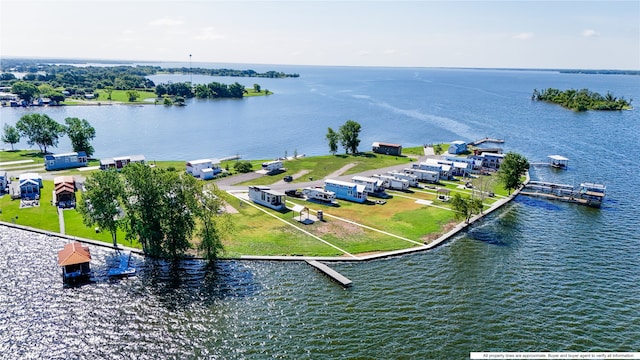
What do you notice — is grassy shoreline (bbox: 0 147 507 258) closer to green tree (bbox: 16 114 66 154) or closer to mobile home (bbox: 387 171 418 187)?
mobile home (bbox: 387 171 418 187)

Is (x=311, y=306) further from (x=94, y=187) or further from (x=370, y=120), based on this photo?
(x=370, y=120)

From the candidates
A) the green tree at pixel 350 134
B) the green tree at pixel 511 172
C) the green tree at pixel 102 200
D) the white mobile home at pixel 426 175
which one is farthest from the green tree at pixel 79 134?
the green tree at pixel 511 172

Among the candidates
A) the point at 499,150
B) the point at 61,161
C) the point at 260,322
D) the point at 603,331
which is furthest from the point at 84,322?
the point at 499,150

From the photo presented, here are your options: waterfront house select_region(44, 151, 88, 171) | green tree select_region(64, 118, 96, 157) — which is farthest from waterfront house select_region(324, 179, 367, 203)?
green tree select_region(64, 118, 96, 157)

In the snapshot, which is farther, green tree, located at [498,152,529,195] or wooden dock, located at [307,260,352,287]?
green tree, located at [498,152,529,195]

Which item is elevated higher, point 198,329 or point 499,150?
point 499,150

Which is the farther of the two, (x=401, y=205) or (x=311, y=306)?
(x=401, y=205)

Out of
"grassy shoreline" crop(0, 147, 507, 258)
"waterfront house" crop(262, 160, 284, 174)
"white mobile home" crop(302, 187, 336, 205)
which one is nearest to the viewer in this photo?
"grassy shoreline" crop(0, 147, 507, 258)
